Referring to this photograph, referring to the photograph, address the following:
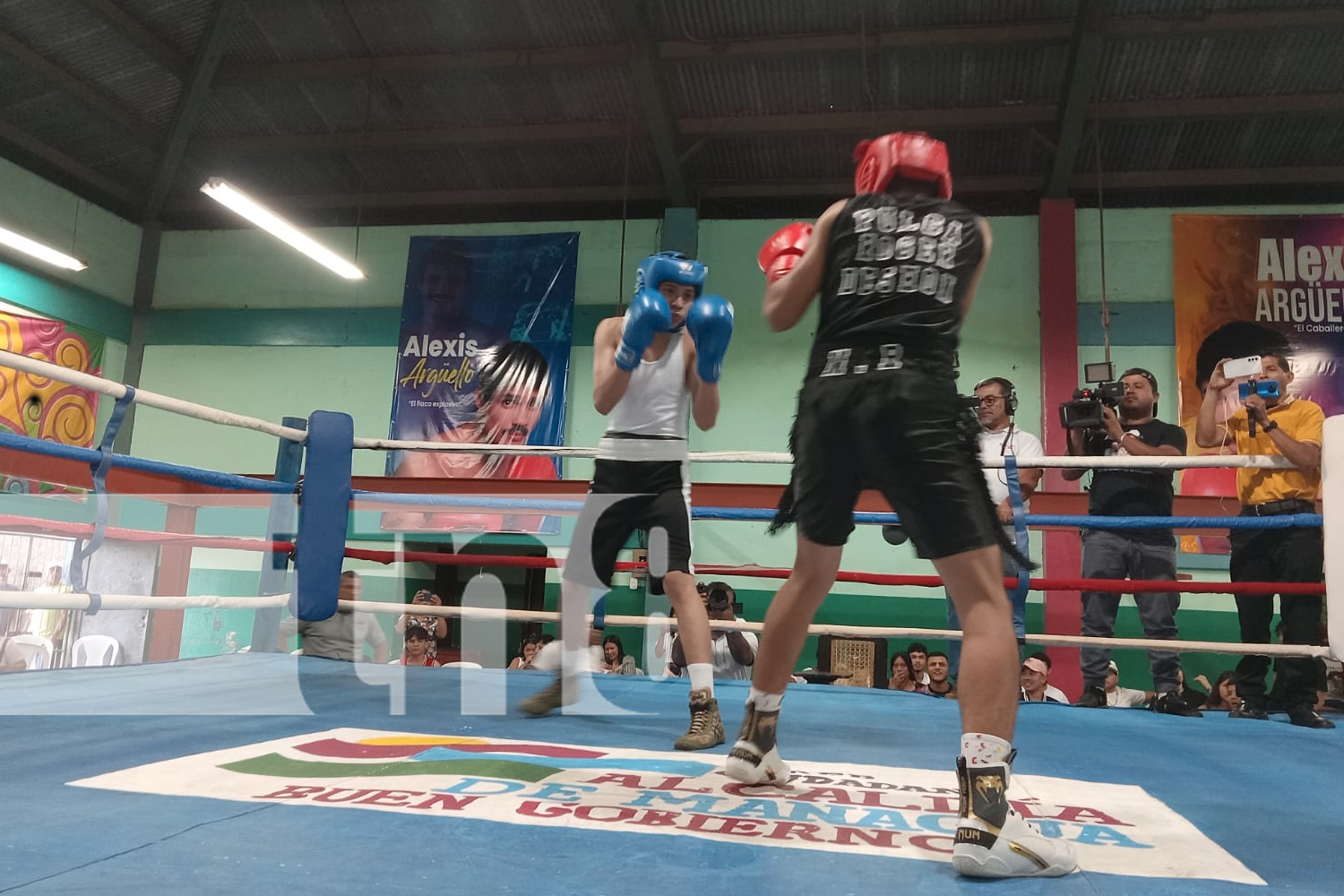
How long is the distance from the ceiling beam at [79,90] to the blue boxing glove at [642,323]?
315 inches

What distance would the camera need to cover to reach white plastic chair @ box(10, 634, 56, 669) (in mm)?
7129

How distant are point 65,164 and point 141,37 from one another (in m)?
1.81

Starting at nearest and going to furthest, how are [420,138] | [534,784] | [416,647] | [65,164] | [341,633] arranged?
[534,784], [341,633], [416,647], [420,138], [65,164]

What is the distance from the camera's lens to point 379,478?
649 centimetres

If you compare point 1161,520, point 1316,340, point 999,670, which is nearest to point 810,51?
point 1316,340

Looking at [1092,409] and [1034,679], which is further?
[1034,679]

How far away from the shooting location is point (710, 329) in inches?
82.7

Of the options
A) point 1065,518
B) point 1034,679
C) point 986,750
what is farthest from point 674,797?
point 1034,679

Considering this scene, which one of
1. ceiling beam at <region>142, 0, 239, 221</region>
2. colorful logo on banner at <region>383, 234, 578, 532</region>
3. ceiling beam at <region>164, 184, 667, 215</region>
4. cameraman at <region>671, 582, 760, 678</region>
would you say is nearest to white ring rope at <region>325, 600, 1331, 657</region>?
cameraman at <region>671, 582, 760, 678</region>

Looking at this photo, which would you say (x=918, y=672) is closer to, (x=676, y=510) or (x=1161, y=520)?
(x=1161, y=520)

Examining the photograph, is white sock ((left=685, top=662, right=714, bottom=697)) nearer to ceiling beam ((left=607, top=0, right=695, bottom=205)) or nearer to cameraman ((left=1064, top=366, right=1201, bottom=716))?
cameraman ((left=1064, top=366, right=1201, bottom=716))

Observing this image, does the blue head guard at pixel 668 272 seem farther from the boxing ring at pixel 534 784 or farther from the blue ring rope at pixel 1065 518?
the boxing ring at pixel 534 784

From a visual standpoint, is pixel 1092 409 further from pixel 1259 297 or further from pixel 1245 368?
pixel 1259 297

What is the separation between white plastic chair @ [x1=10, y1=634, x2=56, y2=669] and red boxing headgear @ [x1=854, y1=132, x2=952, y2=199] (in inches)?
316
